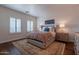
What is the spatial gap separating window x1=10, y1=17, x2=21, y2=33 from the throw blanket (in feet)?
0.91

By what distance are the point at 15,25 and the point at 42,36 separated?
623 millimetres

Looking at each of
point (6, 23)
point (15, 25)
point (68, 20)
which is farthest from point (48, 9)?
point (6, 23)

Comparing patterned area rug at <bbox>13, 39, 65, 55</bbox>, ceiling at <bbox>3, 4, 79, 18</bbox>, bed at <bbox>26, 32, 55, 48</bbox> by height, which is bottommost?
patterned area rug at <bbox>13, 39, 65, 55</bbox>

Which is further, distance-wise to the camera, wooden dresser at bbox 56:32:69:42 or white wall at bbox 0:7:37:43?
wooden dresser at bbox 56:32:69:42

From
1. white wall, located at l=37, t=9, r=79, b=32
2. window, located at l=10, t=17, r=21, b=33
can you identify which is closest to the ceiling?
white wall, located at l=37, t=9, r=79, b=32

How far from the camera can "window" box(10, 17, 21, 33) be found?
6.25ft

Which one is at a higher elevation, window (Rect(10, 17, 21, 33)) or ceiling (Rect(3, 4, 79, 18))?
ceiling (Rect(3, 4, 79, 18))

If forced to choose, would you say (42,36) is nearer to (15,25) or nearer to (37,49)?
(37,49)

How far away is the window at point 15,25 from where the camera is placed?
1904 mm

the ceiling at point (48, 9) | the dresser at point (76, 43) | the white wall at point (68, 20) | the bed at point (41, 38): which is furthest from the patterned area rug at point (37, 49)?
the ceiling at point (48, 9)

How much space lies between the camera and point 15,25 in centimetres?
195

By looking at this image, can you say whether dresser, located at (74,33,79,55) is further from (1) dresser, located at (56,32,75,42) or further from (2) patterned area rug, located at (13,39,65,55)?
(2) patterned area rug, located at (13,39,65,55)

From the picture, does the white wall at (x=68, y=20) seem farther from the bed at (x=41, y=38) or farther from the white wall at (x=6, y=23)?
the white wall at (x=6, y=23)

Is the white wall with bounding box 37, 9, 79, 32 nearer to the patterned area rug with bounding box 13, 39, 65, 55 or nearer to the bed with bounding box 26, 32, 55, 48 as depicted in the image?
the bed with bounding box 26, 32, 55, 48
